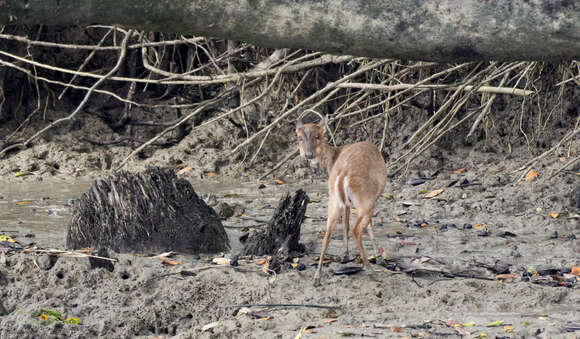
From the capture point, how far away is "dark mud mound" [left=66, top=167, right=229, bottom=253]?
19.5 feet

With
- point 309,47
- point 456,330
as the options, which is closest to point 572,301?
point 456,330

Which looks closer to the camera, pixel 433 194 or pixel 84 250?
pixel 84 250

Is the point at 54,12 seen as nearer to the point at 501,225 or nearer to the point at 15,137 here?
the point at 501,225

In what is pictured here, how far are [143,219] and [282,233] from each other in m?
1.11

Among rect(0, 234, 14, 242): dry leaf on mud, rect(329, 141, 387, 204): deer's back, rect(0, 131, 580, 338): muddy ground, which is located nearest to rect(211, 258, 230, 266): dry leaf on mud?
rect(0, 131, 580, 338): muddy ground

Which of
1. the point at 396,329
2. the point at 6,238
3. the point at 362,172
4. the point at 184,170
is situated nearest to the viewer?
the point at 396,329

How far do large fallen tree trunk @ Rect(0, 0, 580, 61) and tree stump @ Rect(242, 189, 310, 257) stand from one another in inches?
119

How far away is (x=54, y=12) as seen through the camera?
8.10 ft

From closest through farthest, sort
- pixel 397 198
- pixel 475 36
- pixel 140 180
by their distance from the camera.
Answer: pixel 475 36, pixel 140 180, pixel 397 198

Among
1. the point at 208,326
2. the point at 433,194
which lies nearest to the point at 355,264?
the point at 208,326

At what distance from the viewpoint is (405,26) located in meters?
2.80

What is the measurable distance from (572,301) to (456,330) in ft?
3.26

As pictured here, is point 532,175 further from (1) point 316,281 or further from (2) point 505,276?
(1) point 316,281

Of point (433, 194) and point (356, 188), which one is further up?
point (356, 188)
